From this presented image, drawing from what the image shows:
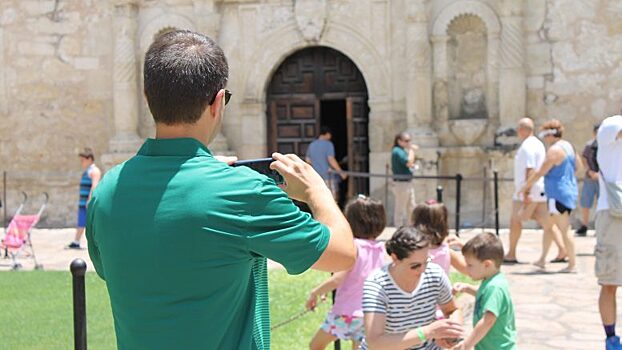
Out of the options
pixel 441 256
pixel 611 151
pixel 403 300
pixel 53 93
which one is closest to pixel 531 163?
pixel 611 151

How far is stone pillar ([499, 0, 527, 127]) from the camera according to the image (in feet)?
52.9

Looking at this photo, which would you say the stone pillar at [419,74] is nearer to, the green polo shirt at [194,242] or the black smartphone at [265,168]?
the black smartphone at [265,168]

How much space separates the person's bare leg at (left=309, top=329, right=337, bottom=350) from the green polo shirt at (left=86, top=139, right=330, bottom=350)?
11.4ft

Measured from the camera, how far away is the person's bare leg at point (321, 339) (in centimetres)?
608

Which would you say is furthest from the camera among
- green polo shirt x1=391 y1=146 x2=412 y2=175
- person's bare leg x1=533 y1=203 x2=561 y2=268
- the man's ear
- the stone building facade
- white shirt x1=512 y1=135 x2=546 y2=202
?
the stone building facade

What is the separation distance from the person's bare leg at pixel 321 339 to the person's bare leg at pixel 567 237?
5.47 meters

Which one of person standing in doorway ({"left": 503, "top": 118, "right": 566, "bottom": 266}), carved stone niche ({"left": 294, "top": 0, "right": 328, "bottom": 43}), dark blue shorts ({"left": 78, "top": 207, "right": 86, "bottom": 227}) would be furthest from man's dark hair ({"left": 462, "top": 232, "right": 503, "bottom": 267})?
carved stone niche ({"left": 294, "top": 0, "right": 328, "bottom": 43})

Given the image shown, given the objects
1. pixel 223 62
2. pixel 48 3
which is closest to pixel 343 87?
pixel 48 3

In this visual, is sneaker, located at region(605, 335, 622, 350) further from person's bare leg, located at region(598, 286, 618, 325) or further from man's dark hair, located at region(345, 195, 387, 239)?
man's dark hair, located at region(345, 195, 387, 239)

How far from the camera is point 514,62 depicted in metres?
16.1

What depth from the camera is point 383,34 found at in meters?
17.1

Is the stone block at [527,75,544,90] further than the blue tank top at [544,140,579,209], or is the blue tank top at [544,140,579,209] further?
the stone block at [527,75,544,90]

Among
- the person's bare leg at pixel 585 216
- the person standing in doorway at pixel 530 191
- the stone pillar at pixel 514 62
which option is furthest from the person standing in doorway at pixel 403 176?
the person standing in doorway at pixel 530 191

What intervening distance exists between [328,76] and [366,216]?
12.0 meters
